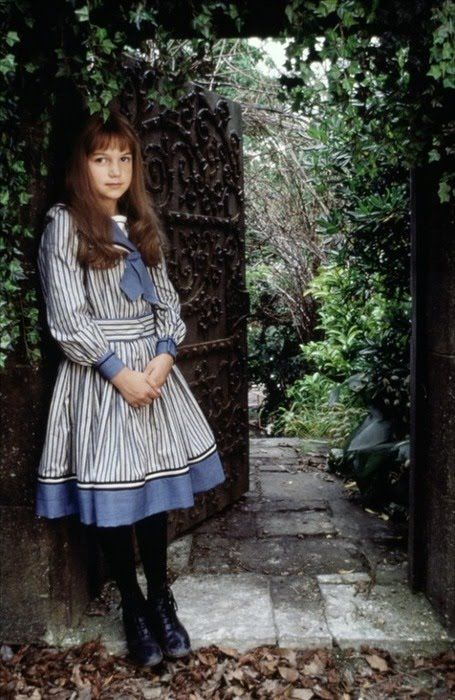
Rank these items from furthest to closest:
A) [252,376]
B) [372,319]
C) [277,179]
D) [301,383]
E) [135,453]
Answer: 1. [252,376]
2. [277,179]
3. [301,383]
4. [372,319]
5. [135,453]

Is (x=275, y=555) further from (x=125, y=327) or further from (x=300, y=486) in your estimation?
(x=125, y=327)

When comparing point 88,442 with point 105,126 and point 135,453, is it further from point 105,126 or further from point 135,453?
point 105,126

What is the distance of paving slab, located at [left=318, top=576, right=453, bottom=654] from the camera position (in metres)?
2.35

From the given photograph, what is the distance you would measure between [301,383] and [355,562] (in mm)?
3741

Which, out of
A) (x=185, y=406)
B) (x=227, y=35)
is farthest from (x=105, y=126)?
(x=185, y=406)

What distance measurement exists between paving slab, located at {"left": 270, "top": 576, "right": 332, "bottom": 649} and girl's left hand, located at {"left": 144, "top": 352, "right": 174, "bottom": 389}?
1.05 m

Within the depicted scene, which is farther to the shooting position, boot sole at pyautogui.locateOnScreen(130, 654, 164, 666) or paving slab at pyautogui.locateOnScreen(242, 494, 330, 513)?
paving slab at pyautogui.locateOnScreen(242, 494, 330, 513)

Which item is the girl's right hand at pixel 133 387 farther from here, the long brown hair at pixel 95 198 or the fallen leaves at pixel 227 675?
the fallen leaves at pixel 227 675

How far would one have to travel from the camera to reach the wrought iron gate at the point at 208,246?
309 cm

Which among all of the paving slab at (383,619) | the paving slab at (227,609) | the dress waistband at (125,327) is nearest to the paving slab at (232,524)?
the paving slab at (227,609)

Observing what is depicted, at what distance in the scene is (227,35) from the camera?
2410mm

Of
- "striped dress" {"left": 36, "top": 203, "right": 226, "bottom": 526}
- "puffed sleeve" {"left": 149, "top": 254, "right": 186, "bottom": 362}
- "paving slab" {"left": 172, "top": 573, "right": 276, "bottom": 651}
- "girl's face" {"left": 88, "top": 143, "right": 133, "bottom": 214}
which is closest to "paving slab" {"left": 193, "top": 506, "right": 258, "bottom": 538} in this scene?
"paving slab" {"left": 172, "top": 573, "right": 276, "bottom": 651}

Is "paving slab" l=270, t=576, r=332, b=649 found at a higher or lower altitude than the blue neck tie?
lower

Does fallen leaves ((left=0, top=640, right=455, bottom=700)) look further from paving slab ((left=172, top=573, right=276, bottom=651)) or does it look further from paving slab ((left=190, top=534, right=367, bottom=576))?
paving slab ((left=190, top=534, right=367, bottom=576))
